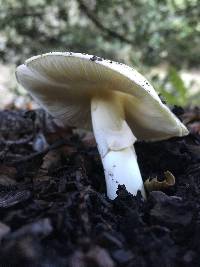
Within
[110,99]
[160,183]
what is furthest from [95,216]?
[110,99]

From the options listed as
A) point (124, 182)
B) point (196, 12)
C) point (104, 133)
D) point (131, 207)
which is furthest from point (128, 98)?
point (196, 12)

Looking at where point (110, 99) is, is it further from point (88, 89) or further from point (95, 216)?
point (95, 216)

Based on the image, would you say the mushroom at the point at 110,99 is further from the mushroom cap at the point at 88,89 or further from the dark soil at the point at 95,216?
the dark soil at the point at 95,216

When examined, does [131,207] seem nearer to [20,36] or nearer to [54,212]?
[54,212]

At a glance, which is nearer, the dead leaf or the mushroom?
the mushroom

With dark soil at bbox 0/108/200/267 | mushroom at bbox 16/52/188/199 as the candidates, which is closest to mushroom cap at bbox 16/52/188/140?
mushroom at bbox 16/52/188/199

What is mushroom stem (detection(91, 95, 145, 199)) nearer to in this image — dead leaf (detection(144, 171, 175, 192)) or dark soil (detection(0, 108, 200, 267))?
dead leaf (detection(144, 171, 175, 192))

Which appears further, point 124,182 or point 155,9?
point 155,9
